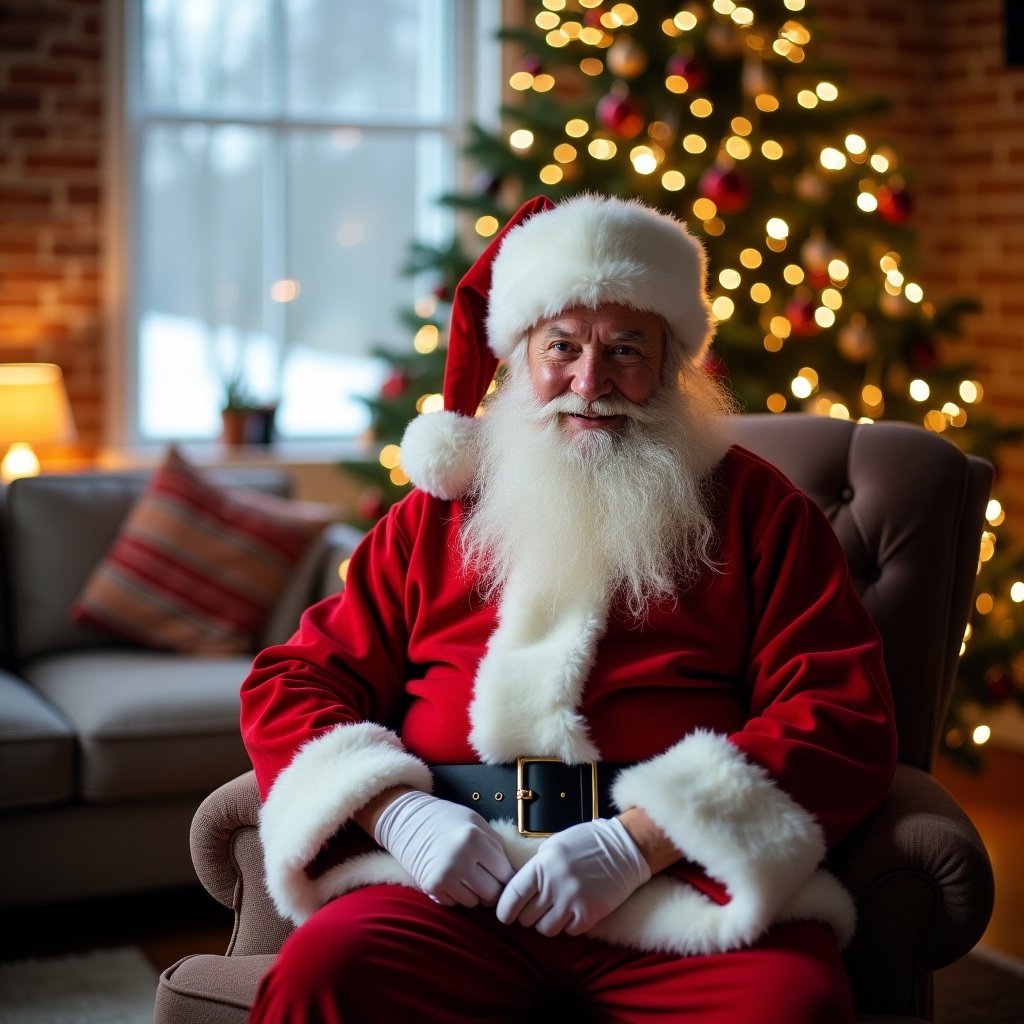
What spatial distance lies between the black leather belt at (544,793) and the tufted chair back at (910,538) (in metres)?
0.56

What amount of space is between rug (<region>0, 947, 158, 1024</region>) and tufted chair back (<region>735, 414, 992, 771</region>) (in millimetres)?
1402

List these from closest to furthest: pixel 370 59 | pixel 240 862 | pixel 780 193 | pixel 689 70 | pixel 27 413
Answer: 1. pixel 240 862
2. pixel 689 70
3. pixel 780 193
4. pixel 27 413
5. pixel 370 59

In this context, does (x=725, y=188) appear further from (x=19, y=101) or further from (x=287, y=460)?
(x=19, y=101)

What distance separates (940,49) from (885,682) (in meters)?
3.70

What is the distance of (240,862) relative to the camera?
66.8 inches

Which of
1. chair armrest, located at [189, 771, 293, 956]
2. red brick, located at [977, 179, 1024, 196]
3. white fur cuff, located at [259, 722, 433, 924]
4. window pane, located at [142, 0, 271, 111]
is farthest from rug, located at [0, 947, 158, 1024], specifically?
red brick, located at [977, 179, 1024, 196]

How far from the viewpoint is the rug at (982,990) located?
94.2 inches

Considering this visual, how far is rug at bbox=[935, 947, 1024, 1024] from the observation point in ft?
7.85

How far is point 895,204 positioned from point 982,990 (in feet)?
6.45

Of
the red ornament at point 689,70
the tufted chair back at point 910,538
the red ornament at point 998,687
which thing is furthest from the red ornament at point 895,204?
the tufted chair back at point 910,538

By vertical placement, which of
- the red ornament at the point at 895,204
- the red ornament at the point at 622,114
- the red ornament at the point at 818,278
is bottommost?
the red ornament at the point at 818,278

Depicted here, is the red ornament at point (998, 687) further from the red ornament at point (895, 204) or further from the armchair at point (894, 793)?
the armchair at point (894, 793)

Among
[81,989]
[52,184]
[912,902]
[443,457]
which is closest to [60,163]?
[52,184]

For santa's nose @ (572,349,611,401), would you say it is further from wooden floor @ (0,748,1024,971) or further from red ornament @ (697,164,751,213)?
red ornament @ (697,164,751,213)
